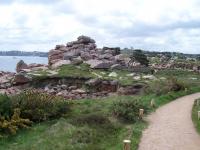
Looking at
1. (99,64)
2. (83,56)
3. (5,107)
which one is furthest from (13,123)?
(83,56)

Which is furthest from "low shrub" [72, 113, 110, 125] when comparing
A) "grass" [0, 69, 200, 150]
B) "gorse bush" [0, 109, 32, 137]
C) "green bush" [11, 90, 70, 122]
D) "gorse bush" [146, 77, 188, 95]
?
"gorse bush" [146, 77, 188, 95]

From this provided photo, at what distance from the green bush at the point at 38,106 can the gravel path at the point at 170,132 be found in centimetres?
460

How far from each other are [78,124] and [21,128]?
2545 millimetres

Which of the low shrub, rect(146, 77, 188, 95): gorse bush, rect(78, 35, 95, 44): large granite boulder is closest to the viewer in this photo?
the low shrub

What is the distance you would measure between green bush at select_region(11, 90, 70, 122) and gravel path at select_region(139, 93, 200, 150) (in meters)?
4.60

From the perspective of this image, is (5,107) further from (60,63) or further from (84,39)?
(84,39)

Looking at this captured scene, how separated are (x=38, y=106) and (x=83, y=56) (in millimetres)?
39573

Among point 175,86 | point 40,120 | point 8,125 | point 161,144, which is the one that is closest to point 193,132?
point 161,144

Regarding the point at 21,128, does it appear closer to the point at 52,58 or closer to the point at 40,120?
the point at 40,120

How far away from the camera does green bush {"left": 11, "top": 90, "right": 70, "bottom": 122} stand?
68.9 ft

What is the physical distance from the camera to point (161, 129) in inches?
849

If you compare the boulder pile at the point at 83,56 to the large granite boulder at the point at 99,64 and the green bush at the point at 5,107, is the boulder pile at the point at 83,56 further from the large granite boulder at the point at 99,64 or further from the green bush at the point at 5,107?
the green bush at the point at 5,107

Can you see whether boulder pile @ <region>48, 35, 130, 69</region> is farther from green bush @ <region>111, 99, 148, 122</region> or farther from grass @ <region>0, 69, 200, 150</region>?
grass @ <region>0, 69, 200, 150</region>

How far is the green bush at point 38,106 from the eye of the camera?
21016mm
